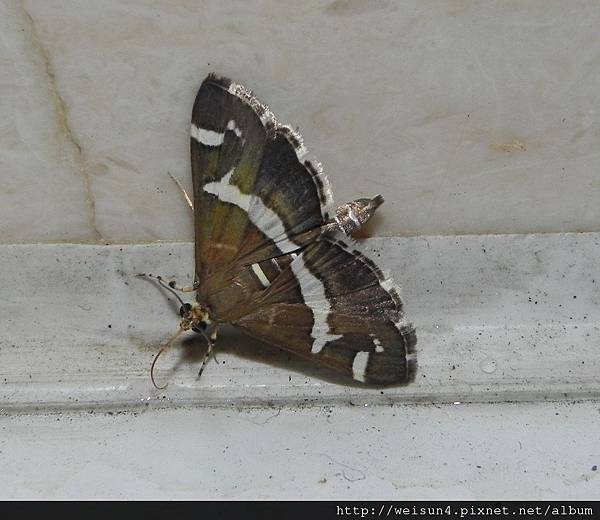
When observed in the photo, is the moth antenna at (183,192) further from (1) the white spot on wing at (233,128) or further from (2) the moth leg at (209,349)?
(2) the moth leg at (209,349)

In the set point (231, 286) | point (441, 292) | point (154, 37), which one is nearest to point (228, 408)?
point (231, 286)

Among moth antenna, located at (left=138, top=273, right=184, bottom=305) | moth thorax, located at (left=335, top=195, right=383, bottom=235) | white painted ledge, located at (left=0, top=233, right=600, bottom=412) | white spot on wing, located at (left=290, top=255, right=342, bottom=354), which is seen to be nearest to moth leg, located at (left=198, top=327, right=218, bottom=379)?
white painted ledge, located at (left=0, top=233, right=600, bottom=412)

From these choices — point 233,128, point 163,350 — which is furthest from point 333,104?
point 163,350

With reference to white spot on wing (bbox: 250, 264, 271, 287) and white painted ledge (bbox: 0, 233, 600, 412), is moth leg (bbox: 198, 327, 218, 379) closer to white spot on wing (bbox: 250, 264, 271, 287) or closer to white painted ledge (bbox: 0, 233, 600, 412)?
white painted ledge (bbox: 0, 233, 600, 412)

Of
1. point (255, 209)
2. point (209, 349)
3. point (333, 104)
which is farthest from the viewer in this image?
point (209, 349)

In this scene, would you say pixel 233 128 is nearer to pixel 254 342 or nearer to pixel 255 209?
pixel 255 209

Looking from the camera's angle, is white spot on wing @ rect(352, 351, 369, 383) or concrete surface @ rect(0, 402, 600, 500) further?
white spot on wing @ rect(352, 351, 369, 383)

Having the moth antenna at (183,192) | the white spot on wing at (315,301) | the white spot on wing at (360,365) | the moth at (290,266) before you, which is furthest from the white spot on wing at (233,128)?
the white spot on wing at (360,365)
